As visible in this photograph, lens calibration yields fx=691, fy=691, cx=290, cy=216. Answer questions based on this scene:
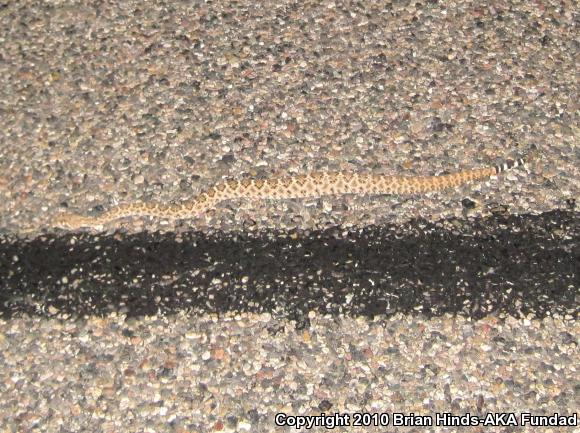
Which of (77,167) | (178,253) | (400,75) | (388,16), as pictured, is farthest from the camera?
(388,16)

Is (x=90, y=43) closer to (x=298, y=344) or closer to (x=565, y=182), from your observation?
(x=298, y=344)

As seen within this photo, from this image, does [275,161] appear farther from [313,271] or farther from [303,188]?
[313,271]

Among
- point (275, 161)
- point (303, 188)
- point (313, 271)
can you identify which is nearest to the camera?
point (313, 271)

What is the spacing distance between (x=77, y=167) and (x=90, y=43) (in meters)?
1.33

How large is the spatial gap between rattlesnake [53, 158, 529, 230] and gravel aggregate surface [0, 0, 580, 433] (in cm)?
7

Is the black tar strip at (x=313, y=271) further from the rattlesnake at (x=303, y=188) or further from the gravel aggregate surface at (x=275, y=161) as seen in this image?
the rattlesnake at (x=303, y=188)

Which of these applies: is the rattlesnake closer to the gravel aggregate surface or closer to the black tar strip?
the gravel aggregate surface

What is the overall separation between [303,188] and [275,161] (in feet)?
1.29

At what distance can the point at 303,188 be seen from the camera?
4531 mm

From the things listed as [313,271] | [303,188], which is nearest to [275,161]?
[303,188]

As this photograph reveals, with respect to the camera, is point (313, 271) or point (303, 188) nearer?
point (313, 271)

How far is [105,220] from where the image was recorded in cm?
447

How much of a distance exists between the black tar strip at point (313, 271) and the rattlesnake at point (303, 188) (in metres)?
0.17

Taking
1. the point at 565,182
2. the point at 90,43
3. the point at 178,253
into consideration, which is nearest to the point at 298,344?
the point at 178,253
